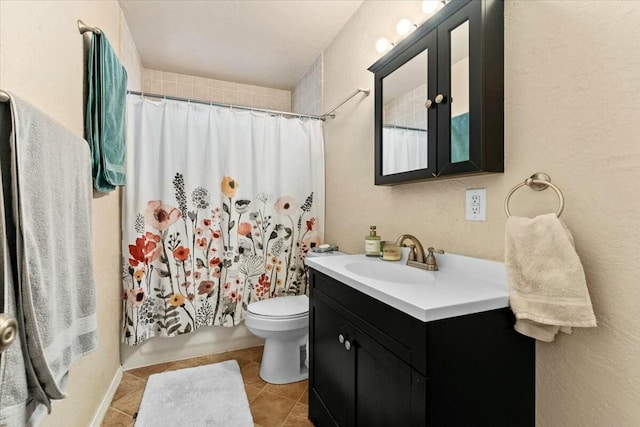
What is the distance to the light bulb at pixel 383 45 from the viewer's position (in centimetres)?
160

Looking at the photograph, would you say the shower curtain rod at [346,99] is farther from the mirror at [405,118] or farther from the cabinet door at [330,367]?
the cabinet door at [330,367]

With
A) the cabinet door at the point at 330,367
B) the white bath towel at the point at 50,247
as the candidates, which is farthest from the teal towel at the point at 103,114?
the cabinet door at the point at 330,367

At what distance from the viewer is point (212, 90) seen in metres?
3.00

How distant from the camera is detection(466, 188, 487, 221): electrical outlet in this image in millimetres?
1116

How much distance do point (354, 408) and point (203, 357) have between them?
153 cm

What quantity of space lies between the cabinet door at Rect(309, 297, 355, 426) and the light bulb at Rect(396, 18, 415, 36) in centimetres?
135

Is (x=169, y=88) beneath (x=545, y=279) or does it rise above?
above

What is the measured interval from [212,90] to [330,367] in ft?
9.16

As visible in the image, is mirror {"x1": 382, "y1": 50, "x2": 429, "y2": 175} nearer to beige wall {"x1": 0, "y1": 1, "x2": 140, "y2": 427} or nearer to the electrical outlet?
the electrical outlet

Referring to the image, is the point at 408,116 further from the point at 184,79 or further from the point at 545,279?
the point at 184,79

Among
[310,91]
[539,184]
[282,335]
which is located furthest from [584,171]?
[310,91]

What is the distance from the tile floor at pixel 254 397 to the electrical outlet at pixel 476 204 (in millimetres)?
1311

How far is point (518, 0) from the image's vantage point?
100 cm

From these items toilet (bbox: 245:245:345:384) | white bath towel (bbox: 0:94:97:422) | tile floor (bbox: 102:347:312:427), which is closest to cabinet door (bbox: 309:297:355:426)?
tile floor (bbox: 102:347:312:427)
